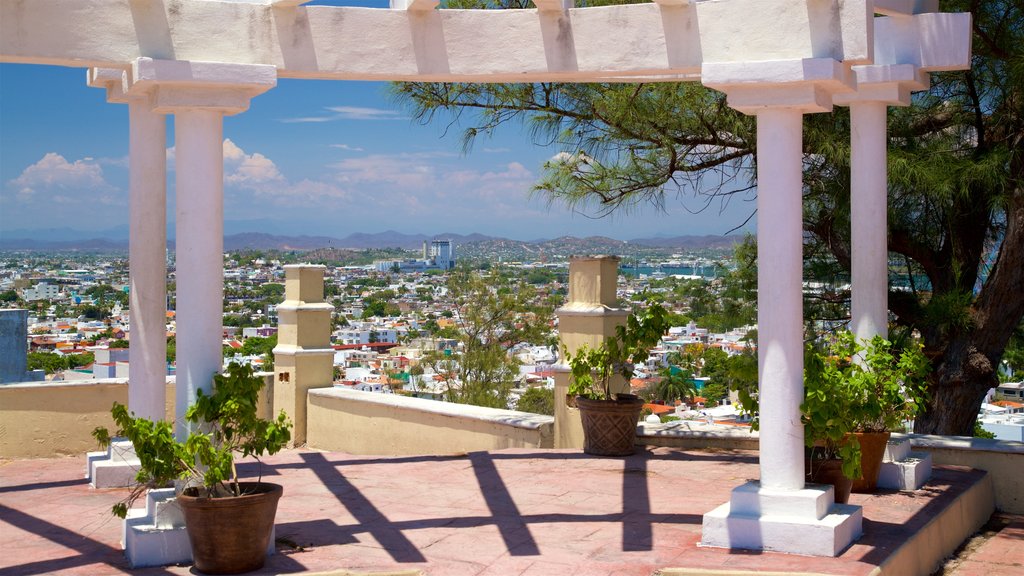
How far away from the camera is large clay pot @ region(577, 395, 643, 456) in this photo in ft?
24.3

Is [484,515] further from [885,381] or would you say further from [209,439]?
[885,381]

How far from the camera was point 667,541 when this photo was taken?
500 cm

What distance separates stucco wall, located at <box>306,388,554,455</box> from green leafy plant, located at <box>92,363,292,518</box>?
→ 3490mm

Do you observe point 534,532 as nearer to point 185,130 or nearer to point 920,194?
point 185,130

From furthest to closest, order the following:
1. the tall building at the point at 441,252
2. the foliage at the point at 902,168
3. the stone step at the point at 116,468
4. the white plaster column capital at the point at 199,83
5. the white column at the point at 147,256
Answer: the tall building at the point at 441,252 < the foliage at the point at 902,168 < the stone step at the point at 116,468 < the white column at the point at 147,256 < the white plaster column capital at the point at 199,83

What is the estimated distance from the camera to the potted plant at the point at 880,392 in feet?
18.5

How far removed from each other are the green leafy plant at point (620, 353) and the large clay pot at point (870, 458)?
6.21ft

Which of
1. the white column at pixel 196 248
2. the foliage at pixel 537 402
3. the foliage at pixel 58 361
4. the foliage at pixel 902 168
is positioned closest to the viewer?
the white column at pixel 196 248

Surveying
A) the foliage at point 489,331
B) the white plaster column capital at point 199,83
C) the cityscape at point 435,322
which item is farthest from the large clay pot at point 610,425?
the foliage at point 489,331

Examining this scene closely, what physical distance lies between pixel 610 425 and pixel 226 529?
3582mm

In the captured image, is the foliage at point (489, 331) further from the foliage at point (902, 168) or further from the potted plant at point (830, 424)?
the potted plant at point (830, 424)

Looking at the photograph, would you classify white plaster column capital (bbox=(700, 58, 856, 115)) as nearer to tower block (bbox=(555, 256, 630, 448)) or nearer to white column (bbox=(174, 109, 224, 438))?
white column (bbox=(174, 109, 224, 438))

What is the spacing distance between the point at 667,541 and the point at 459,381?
1099cm

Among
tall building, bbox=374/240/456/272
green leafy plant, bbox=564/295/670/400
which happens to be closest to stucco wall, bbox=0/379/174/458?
green leafy plant, bbox=564/295/670/400
